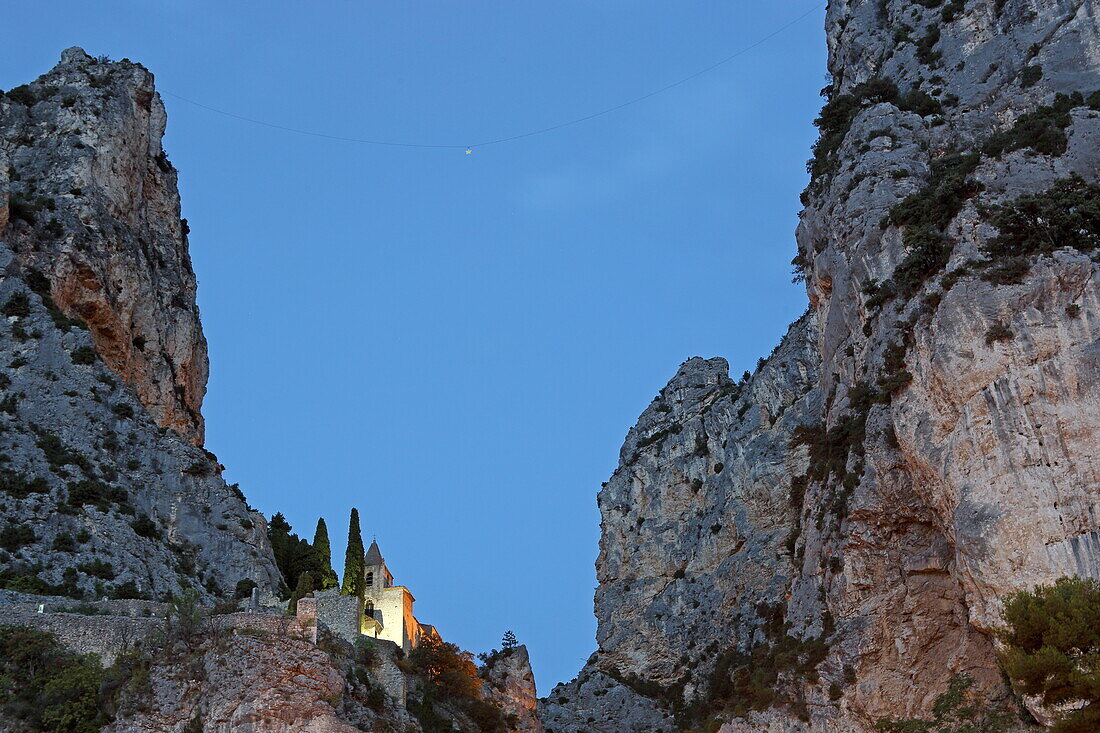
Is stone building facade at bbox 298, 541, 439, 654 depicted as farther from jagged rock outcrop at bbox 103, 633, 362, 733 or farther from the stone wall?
the stone wall

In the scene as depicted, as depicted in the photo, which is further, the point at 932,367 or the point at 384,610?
the point at 384,610

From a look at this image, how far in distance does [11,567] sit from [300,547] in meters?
23.8

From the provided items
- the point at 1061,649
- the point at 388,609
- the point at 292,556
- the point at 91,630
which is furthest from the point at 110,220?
the point at 1061,649

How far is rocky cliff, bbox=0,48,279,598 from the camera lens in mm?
53938

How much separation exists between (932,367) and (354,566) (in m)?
32.6

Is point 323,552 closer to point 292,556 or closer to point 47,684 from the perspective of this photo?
point 292,556

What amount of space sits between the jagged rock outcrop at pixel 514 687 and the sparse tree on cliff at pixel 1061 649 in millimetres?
37970

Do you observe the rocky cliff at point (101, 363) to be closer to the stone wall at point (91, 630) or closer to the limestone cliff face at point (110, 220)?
the limestone cliff face at point (110, 220)

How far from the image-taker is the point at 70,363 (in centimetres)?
6234

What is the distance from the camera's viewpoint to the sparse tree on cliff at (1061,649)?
30219mm

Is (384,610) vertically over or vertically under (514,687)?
over

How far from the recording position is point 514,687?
69625mm

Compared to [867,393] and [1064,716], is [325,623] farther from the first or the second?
[1064,716]

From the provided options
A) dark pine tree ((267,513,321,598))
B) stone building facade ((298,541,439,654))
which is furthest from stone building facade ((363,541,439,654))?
dark pine tree ((267,513,321,598))
